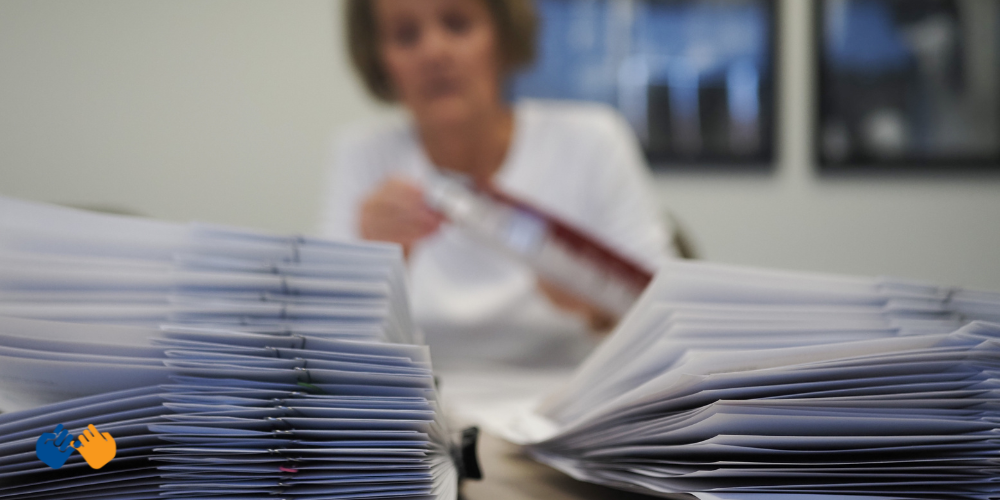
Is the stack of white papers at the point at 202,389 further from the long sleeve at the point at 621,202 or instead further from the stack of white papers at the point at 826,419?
the long sleeve at the point at 621,202

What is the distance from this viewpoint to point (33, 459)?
0.67 ft

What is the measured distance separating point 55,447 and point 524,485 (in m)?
0.18

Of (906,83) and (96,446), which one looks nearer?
(96,446)

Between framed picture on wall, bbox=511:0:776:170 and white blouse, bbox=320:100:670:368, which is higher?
framed picture on wall, bbox=511:0:776:170

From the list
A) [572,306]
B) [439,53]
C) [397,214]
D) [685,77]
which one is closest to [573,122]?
[439,53]

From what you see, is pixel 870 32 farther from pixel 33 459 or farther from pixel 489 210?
pixel 33 459

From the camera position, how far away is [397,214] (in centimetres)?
78

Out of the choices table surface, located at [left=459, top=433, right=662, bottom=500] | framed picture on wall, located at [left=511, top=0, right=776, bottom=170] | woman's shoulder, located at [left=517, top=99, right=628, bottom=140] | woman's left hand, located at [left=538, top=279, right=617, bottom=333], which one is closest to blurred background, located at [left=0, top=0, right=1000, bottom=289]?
framed picture on wall, located at [left=511, top=0, right=776, bottom=170]

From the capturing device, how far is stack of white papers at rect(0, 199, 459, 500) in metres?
0.20

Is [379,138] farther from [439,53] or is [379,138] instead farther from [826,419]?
[826,419]

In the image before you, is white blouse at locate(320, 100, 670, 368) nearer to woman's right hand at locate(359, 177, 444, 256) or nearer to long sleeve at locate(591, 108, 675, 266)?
long sleeve at locate(591, 108, 675, 266)

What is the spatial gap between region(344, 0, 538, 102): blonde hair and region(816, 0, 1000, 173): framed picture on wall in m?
1.03

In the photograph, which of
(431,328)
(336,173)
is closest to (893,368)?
(431,328)

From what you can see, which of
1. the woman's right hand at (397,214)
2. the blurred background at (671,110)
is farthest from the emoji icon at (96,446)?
the blurred background at (671,110)
